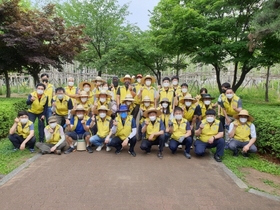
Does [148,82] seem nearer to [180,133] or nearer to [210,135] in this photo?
[180,133]

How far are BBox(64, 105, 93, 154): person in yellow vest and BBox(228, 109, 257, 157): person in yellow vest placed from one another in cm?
359

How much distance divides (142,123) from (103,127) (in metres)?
1.00

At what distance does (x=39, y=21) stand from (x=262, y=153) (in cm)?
961

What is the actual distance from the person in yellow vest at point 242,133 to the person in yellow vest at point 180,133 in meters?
1.08

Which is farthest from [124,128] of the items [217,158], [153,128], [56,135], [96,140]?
[217,158]

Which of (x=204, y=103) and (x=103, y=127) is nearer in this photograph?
(x=103, y=127)

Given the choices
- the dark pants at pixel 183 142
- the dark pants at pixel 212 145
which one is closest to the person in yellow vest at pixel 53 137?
the dark pants at pixel 183 142

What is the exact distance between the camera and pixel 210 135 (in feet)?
20.6

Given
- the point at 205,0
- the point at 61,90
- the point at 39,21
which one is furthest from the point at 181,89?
the point at 39,21

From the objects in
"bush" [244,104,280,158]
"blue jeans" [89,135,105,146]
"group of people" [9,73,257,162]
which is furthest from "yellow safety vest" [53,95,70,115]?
"bush" [244,104,280,158]

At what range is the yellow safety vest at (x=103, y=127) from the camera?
21.3ft

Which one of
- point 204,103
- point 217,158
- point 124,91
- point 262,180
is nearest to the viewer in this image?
point 262,180

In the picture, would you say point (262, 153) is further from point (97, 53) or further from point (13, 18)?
point (97, 53)

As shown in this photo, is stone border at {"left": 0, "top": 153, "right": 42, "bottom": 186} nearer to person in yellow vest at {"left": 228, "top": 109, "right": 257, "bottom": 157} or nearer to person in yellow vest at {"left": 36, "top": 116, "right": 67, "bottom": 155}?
person in yellow vest at {"left": 36, "top": 116, "right": 67, "bottom": 155}
